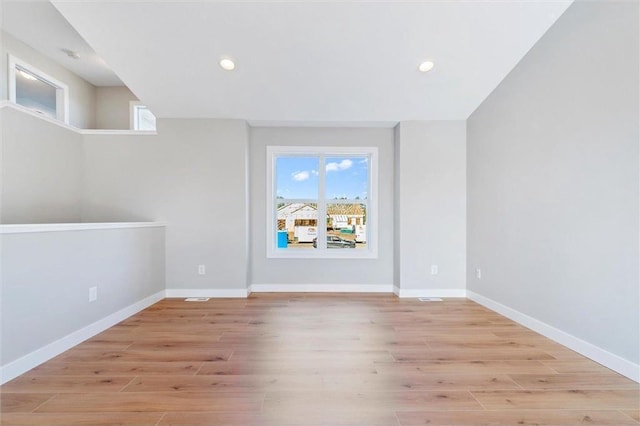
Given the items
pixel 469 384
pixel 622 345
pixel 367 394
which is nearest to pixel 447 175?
pixel 622 345

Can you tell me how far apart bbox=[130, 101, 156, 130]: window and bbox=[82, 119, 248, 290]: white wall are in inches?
62.8

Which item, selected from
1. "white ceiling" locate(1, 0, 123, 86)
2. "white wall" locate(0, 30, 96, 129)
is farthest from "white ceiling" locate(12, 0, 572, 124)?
"white wall" locate(0, 30, 96, 129)

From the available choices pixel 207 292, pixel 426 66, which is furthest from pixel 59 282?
pixel 426 66

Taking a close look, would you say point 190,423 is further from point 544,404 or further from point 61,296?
point 544,404

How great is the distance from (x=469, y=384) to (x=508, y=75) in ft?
10.2

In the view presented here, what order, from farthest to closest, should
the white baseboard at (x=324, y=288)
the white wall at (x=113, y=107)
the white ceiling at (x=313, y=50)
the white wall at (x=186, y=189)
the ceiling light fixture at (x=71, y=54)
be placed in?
the white wall at (x=113, y=107) → the white baseboard at (x=324, y=288) → the ceiling light fixture at (x=71, y=54) → the white wall at (x=186, y=189) → the white ceiling at (x=313, y=50)

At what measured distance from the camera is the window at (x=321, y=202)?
4328 millimetres

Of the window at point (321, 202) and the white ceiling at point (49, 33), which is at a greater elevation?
the white ceiling at point (49, 33)

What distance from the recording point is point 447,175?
388cm

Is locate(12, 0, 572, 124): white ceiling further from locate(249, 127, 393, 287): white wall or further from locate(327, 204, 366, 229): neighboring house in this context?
locate(327, 204, 366, 229): neighboring house

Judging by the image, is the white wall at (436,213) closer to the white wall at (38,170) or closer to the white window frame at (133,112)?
the white wall at (38,170)

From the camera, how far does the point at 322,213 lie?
4.34 meters

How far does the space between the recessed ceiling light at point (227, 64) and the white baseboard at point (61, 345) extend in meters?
2.80

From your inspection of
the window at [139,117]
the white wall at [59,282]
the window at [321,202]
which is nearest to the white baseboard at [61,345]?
the white wall at [59,282]
